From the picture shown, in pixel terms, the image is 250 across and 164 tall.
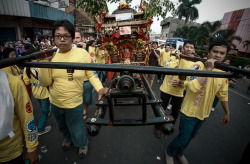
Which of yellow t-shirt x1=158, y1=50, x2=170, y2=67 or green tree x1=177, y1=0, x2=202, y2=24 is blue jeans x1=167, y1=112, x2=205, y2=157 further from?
green tree x1=177, y1=0, x2=202, y2=24

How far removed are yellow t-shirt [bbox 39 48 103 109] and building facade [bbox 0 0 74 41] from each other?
10227 millimetres

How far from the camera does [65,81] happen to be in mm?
1744

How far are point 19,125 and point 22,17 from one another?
14.0 meters

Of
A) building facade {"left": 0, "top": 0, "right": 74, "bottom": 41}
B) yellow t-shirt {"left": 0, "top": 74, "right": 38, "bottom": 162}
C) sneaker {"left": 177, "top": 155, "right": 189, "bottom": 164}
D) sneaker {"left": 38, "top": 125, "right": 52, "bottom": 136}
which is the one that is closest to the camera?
yellow t-shirt {"left": 0, "top": 74, "right": 38, "bottom": 162}

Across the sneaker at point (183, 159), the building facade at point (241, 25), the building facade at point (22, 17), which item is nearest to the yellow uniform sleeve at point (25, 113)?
the sneaker at point (183, 159)

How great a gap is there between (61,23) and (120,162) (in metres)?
2.53

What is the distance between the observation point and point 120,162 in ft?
7.39

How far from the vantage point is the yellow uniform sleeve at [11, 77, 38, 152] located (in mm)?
1170

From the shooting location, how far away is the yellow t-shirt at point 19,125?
1.16 m

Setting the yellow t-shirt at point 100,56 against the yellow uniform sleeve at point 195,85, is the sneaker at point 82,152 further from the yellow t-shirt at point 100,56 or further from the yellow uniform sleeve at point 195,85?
the yellow t-shirt at point 100,56

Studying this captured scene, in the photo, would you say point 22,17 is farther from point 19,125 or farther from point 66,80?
point 19,125

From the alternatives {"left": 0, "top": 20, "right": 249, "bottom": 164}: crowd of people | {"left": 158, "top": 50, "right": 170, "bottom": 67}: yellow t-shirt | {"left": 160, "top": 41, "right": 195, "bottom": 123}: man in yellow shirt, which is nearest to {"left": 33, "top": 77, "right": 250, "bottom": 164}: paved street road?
{"left": 0, "top": 20, "right": 249, "bottom": 164}: crowd of people

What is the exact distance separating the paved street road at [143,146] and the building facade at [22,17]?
9.55m

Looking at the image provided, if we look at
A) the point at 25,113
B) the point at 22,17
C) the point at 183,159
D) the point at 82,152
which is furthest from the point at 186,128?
the point at 22,17
